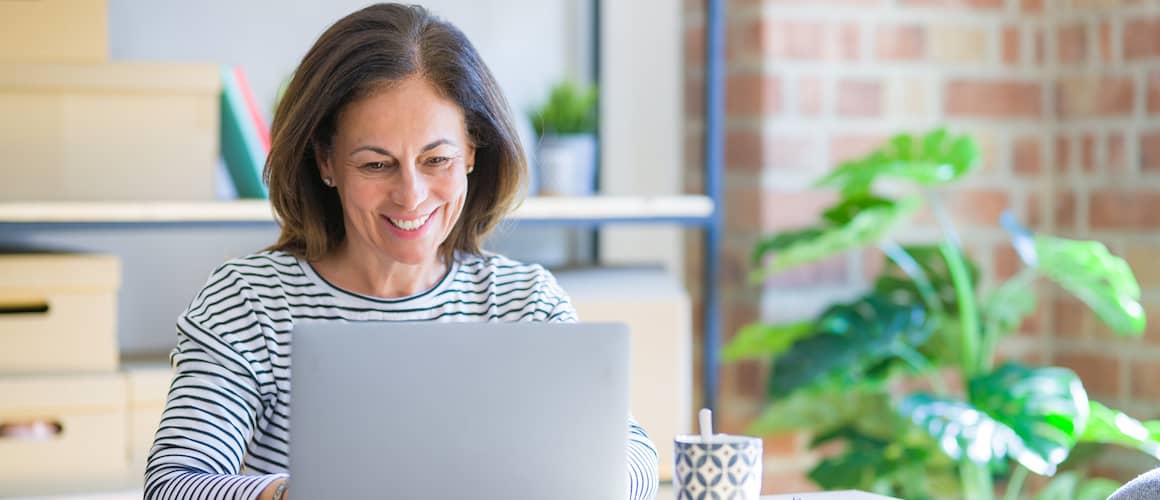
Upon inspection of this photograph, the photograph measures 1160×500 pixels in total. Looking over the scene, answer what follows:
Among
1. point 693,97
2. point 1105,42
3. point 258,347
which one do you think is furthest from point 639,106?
point 258,347

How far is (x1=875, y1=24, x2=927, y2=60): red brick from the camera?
2.73 metres

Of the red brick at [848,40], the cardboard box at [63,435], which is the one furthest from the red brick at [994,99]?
the cardboard box at [63,435]

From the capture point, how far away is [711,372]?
2.51m

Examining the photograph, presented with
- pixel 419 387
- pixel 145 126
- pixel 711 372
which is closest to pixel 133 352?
pixel 145 126

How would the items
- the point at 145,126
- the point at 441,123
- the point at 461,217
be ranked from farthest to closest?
the point at 145,126, the point at 461,217, the point at 441,123

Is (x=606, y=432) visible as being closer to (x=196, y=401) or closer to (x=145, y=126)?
(x=196, y=401)

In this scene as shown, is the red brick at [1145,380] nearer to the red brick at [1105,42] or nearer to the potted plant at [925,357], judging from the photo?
the potted plant at [925,357]

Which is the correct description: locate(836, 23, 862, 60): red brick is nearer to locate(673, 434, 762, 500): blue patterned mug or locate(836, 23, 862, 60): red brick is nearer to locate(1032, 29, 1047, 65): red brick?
locate(1032, 29, 1047, 65): red brick

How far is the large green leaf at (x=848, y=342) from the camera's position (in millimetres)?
2377

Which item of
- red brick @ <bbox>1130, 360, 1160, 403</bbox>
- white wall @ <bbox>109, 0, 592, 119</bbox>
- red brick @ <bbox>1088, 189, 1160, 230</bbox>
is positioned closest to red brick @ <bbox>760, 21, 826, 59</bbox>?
white wall @ <bbox>109, 0, 592, 119</bbox>

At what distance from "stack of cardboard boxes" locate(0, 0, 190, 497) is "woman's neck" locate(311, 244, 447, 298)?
677 mm

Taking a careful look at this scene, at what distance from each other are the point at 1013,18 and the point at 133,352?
169cm

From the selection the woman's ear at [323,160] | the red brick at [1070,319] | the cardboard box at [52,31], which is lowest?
the red brick at [1070,319]

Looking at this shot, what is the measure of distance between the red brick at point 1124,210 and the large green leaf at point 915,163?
45 centimetres
